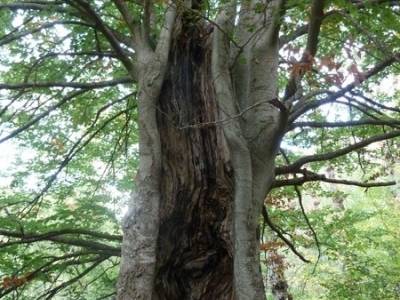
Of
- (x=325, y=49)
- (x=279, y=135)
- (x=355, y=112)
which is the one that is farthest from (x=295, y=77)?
(x=355, y=112)

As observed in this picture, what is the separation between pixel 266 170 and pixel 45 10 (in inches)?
77.3

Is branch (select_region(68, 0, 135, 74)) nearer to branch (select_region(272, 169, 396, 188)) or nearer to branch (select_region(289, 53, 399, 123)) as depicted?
branch (select_region(289, 53, 399, 123))

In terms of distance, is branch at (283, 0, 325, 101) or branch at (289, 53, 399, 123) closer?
branch at (283, 0, 325, 101)

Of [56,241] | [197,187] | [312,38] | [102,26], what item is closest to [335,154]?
[197,187]

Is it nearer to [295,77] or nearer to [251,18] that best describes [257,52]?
[251,18]

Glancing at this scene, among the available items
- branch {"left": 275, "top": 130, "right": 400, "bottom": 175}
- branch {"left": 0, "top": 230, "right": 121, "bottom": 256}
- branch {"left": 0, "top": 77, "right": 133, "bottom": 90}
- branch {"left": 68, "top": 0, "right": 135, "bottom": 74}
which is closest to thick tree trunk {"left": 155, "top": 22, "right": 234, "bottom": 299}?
branch {"left": 68, "top": 0, "right": 135, "bottom": 74}

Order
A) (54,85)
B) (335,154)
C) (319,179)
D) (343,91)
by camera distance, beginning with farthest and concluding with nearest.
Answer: (54,85) → (319,179) → (335,154) → (343,91)

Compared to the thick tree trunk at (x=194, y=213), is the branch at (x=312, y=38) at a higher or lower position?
higher

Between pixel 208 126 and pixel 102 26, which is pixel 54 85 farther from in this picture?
pixel 208 126

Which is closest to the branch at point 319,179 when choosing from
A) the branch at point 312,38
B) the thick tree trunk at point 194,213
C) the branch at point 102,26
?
the thick tree trunk at point 194,213

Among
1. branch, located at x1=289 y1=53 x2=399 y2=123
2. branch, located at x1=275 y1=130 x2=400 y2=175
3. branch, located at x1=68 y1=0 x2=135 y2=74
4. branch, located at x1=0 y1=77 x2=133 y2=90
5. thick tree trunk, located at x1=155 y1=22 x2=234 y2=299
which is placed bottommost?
thick tree trunk, located at x1=155 y1=22 x2=234 y2=299

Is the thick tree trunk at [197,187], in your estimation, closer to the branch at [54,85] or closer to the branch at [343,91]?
the branch at [343,91]

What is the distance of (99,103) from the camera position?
19.0 ft

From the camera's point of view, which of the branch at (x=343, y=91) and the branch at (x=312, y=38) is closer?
the branch at (x=312, y=38)
